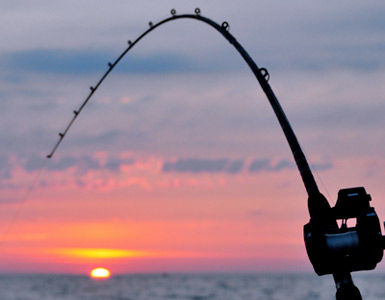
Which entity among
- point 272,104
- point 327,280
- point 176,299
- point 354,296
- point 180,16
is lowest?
point 354,296

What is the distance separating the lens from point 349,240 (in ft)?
28.5

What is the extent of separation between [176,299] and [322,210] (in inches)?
2253

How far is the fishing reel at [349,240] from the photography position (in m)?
8.70

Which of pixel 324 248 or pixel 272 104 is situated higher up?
pixel 272 104

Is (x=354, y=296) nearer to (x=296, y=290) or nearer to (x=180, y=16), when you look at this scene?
(x=180, y=16)

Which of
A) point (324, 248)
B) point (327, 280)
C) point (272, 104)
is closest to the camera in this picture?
point (324, 248)

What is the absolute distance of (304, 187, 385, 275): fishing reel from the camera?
28.6ft

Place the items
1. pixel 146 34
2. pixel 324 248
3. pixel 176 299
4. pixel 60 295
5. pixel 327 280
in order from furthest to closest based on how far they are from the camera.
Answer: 1. pixel 327 280
2. pixel 60 295
3. pixel 176 299
4. pixel 146 34
5. pixel 324 248

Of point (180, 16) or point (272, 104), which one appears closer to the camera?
point (272, 104)

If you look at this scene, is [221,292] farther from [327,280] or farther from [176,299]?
[327,280]

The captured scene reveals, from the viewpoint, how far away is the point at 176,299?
65.3 metres

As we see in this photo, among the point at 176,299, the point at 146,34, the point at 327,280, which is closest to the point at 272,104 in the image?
the point at 146,34

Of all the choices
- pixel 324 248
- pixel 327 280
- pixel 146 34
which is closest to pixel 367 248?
pixel 324 248

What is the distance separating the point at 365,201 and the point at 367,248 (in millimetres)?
493
